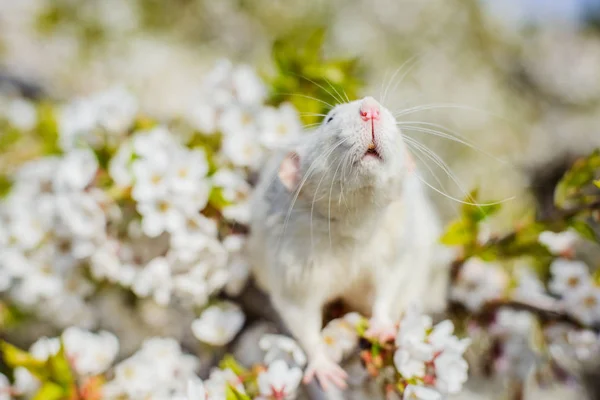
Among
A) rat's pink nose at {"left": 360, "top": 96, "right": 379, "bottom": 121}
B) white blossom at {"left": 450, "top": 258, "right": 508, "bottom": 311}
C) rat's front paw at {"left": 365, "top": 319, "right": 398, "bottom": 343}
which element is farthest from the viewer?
white blossom at {"left": 450, "top": 258, "right": 508, "bottom": 311}

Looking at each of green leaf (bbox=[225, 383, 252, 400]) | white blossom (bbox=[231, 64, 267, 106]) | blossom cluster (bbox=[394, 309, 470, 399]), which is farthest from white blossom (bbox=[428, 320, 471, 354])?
white blossom (bbox=[231, 64, 267, 106])

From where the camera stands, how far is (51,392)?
0.91 metres

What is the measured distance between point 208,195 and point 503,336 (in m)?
0.70

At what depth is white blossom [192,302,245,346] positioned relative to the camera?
1023 mm

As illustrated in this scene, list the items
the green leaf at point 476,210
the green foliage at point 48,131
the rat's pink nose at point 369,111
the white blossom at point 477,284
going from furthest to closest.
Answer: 1. the green foliage at point 48,131
2. the white blossom at point 477,284
3. the green leaf at point 476,210
4. the rat's pink nose at point 369,111

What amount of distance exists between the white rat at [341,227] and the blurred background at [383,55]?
1.22 metres

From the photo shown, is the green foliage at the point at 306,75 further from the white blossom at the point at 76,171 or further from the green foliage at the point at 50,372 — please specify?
the green foliage at the point at 50,372

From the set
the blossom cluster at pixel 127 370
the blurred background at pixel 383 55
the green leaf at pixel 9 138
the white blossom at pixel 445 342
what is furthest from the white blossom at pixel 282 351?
the blurred background at pixel 383 55

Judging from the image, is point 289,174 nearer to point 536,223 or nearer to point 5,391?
point 536,223

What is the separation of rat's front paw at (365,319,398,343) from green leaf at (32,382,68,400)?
1.87 feet

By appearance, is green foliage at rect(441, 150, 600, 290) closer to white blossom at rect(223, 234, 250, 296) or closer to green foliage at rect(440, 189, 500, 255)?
green foliage at rect(440, 189, 500, 255)

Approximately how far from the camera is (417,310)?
0.81 m

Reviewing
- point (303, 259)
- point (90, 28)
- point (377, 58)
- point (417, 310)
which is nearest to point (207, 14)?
point (90, 28)

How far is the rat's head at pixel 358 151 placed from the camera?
0.74 meters
